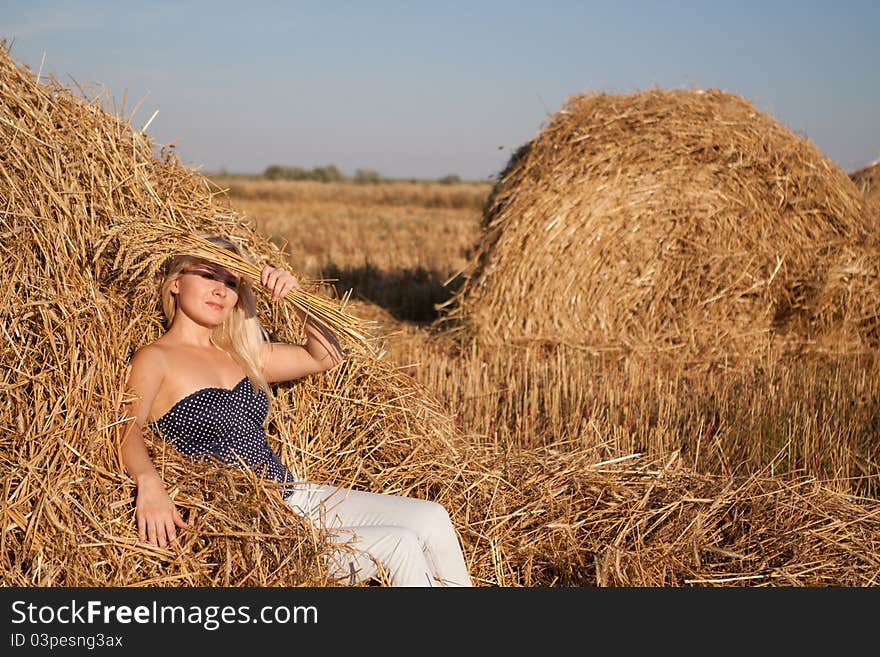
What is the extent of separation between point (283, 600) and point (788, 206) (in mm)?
5919

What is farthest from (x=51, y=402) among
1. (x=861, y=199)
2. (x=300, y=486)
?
(x=861, y=199)

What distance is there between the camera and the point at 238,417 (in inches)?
138

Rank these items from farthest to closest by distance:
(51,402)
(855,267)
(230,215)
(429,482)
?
(855,267) → (230,215) → (429,482) → (51,402)

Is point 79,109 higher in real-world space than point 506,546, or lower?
higher

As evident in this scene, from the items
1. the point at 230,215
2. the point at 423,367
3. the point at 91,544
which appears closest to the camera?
the point at 91,544

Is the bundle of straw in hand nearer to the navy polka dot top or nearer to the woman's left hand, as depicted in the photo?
the woman's left hand

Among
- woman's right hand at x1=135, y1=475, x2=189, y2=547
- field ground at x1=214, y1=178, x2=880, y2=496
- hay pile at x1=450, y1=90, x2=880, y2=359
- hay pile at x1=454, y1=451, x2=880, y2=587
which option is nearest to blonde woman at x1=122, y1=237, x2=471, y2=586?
woman's right hand at x1=135, y1=475, x2=189, y2=547

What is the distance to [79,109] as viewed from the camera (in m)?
3.78

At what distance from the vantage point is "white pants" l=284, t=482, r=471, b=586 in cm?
313

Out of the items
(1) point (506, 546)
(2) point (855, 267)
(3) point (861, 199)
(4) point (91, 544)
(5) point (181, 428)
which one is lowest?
(1) point (506, 546)

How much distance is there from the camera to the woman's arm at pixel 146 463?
303 cm

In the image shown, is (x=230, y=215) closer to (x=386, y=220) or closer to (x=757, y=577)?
(x=757, y=577)

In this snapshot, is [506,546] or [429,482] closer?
[506,546]

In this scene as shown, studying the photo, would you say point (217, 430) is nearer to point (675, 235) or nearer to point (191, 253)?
point (191, 253)
